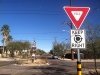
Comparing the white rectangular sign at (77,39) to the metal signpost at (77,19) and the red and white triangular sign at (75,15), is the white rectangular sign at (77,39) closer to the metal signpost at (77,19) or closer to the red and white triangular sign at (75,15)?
the metal signpost at (77,19)

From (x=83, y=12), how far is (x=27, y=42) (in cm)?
11606

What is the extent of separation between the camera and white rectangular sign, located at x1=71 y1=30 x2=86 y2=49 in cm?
895

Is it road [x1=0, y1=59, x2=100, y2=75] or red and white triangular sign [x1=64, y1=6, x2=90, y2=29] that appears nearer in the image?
red and white triangular sign [x1=64, y1=6, x2=90, y2=29]

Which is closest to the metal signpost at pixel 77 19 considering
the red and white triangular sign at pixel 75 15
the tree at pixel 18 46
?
the red and white triangular sign at pixel 75 15

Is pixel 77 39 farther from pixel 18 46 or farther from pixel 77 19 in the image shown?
pixel 18 46

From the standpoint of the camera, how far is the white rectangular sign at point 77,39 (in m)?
8.95

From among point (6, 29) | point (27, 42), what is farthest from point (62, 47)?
point (6, 29)

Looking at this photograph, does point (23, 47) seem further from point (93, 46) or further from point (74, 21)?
point (74, 21)

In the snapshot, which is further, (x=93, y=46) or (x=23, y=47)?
(x=23, y=47)

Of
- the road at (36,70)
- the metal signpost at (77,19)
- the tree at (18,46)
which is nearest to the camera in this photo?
the metal signpost at (77,19)

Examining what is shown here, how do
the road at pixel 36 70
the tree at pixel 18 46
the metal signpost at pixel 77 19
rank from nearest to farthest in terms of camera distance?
the metal signpost at pixel 77 19 < the road at pixel 36 70 < the tree at pixel 18 46

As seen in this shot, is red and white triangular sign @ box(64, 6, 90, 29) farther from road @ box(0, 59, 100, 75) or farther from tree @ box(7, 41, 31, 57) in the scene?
tree @ box(7, 41, 31, 57)

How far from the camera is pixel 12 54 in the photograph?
122250mm

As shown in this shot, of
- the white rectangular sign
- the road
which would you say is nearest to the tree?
the road
